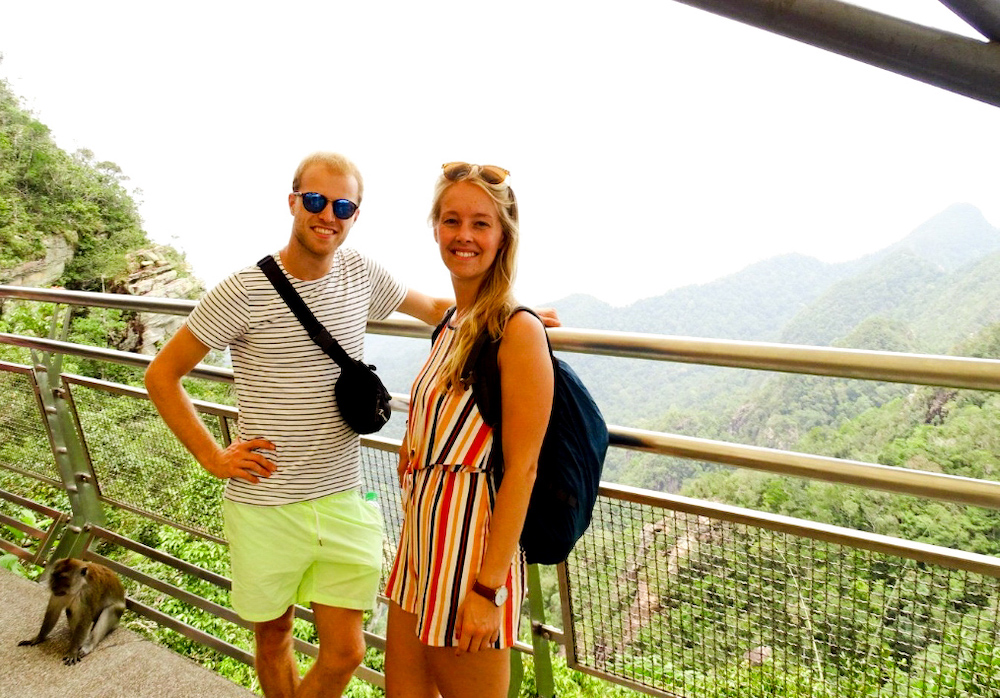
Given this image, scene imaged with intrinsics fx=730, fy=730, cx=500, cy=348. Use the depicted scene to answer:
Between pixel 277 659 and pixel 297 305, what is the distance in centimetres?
92

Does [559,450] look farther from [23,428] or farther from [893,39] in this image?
[23,428]

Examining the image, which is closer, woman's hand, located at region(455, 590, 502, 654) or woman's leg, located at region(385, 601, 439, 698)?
woman's hand, located at region(455, 590, 502, 654)

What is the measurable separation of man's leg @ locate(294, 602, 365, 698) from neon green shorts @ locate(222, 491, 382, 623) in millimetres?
33

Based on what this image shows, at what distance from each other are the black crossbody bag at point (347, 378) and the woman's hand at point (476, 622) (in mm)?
543

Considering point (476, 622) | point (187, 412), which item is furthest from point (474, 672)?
point (187, 412)

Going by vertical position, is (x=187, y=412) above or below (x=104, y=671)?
above

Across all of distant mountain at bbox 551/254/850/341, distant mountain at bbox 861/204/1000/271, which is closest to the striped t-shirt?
distant mountain at bbox 551/254/850/341

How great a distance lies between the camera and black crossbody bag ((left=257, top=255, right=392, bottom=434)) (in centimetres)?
163

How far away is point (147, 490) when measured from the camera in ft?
8.55

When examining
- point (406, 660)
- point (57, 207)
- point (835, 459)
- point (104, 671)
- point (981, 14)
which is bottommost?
point (104, 671)

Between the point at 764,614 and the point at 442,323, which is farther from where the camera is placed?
the point at 442,323

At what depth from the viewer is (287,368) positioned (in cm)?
166

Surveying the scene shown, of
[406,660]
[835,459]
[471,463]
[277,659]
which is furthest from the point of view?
[277,659]

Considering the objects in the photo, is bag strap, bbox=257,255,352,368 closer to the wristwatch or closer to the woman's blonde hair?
the woman's blonde hair
